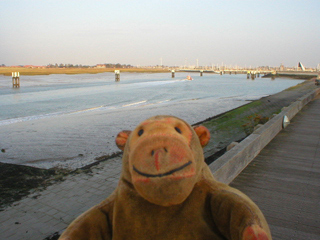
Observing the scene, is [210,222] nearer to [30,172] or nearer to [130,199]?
[130,199]

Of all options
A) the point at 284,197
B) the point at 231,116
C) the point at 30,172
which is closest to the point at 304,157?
the point at 284,197

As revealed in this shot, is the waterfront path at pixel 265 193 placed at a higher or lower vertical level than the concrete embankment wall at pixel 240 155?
lower

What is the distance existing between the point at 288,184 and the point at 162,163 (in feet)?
12.3

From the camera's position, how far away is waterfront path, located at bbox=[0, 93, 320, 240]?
11.9 ft

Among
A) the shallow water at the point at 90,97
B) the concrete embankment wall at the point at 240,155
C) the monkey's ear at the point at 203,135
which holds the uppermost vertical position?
the monkey's ear at the point at 203,135

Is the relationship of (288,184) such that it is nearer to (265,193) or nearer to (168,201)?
(265,193)

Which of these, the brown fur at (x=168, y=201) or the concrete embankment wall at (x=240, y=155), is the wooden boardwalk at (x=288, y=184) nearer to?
the concrete embankment wall at (x=240, y=155)

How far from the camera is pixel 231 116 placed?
18.3 m

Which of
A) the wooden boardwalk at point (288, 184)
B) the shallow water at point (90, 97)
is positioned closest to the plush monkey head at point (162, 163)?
the wooden boardwalk at point (288, 184)

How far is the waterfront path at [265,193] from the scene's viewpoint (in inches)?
142

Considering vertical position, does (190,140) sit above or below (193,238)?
above

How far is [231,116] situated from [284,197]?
14490mm

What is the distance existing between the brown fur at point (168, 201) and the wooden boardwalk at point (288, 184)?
193 cm

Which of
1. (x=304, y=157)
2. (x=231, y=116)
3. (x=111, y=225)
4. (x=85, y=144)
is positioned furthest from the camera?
(x=231, y=116)
